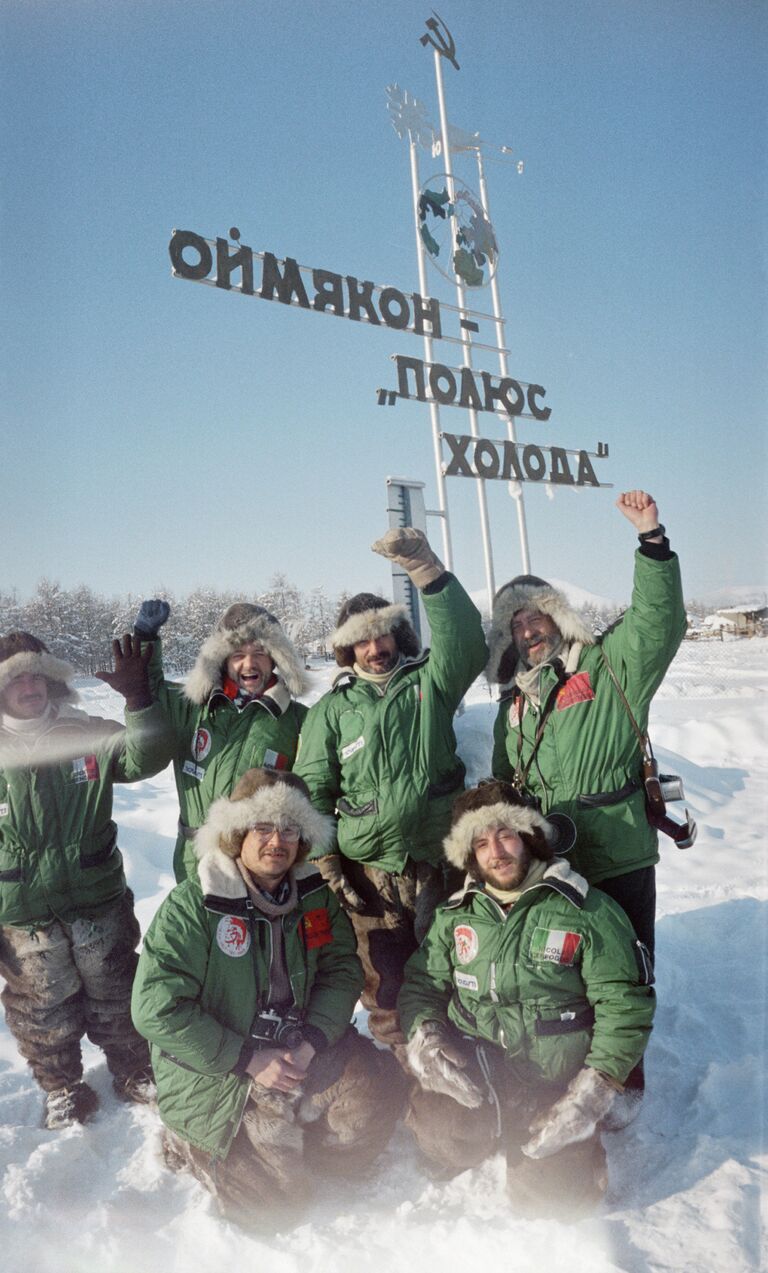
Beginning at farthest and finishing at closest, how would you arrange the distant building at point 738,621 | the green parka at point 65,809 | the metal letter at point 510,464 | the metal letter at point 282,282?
the distant building at point 738,621 < the metal letter at point 510,464 < the metal letter at point 282,282 < the green parka at point 65,809

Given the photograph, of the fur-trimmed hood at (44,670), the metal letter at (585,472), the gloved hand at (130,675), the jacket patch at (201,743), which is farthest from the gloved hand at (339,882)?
the metal letter at (585,472)

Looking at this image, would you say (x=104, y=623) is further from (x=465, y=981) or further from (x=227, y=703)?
(x=465, y=981)

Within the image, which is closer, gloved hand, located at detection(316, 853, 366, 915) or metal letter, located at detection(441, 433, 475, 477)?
gloved hand, located at detection(316, 853, 366, 915)

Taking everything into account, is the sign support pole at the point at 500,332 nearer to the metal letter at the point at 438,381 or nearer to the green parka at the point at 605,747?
the metal letter at the point at 438,381

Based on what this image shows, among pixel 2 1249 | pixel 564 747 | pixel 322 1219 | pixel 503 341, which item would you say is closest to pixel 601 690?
pixel 564 747

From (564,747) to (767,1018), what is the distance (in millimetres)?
1642

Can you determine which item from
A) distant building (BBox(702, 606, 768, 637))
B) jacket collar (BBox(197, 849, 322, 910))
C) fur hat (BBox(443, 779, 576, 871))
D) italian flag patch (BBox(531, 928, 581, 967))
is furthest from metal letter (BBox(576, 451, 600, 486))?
distant building (BBox(702, 606, 768, 637))

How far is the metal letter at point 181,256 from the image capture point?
470 cm

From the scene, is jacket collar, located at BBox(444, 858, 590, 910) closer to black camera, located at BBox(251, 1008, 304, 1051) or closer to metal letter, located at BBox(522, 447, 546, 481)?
black camera, located at BBox(251, 1008, 304, 1051)

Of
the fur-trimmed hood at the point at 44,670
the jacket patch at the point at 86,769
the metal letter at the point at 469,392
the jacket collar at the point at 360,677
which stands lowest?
the jacket patch at the point at 86,769

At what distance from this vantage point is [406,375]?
6.00 metres

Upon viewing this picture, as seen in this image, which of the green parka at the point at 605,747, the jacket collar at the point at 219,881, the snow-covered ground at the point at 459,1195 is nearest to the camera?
the snow-covered ground at the point at 459,1195

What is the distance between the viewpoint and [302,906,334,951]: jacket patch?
2.58 meters

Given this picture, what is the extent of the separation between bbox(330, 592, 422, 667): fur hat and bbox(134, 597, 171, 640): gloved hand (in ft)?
2.24
